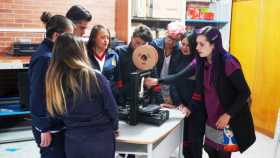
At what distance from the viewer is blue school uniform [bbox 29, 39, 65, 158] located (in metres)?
1.79

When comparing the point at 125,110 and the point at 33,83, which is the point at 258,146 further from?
the point at 33,83

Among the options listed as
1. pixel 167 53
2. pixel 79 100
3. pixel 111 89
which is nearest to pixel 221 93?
pixel 111 89

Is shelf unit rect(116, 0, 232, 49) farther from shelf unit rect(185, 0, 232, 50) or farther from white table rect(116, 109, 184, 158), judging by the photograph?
white table rect(116, 109, 184, 158)

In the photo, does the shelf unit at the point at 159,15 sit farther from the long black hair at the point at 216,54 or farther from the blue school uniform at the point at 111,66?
the long black hair at the point at 216,54

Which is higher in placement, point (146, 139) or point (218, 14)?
point (218, 14)

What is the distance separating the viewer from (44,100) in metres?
1.82

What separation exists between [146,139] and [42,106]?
2.21ft

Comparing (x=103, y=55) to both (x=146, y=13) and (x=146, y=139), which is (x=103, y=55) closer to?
(x=146, y=139)

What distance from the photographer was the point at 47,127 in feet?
6.04

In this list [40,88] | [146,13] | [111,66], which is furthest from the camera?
[146,13]

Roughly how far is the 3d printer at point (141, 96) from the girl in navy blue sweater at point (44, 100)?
49 centimetres

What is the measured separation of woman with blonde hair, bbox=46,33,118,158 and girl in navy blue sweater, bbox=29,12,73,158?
0.39 feet

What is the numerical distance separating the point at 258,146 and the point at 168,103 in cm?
164

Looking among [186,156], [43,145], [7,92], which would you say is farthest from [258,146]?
[7,92]
